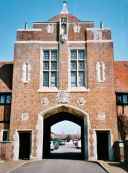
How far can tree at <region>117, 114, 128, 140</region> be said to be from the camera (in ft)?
78.0

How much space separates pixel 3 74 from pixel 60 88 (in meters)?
6.43

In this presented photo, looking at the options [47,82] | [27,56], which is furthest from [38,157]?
[27,56]

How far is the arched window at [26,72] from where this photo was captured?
24.5 meters

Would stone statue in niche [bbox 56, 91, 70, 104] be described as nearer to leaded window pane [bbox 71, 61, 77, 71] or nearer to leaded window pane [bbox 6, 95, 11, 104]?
leaded window pane [bbox 71, 61, 77, 71]

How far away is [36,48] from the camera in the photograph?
993 inches

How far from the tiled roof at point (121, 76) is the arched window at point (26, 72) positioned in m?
7.87

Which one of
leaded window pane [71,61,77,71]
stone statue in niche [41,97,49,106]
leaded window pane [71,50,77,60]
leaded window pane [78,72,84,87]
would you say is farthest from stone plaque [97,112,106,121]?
leaded window pane [71,50,77,60]

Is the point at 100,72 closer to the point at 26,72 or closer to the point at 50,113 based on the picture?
the point at 50,113

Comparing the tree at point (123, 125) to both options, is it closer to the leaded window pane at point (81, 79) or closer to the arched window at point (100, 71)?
the arched window at point (100, 71)

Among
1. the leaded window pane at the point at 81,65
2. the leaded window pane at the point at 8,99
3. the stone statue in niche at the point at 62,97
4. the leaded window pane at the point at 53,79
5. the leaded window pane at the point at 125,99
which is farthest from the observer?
the leaded window pane at the point at 81,65

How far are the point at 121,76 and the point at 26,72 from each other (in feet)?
29.6

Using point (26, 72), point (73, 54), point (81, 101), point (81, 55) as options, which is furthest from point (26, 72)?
point (81, 101)

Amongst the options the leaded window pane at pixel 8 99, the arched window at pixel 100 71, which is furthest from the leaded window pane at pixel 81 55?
the leaded window pane at pixel 8 99

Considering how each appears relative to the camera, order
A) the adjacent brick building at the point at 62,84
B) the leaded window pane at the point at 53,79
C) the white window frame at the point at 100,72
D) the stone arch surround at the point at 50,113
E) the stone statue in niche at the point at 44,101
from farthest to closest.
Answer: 1. the leaded window pane at the point at 53,79
2. the white window frame at the point at 100,72
3. the stone statue in niche at the point at 44,101
4. the adjacent brick building at the point at 62,84
5. the stone arch surround at the point at 50,113
